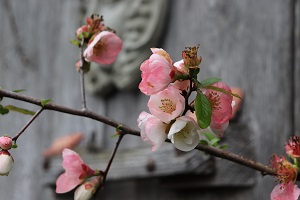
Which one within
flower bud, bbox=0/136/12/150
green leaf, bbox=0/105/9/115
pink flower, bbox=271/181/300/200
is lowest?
pink flower, bbox=271/181/300/200

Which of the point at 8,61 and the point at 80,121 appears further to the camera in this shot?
the point at 8,61

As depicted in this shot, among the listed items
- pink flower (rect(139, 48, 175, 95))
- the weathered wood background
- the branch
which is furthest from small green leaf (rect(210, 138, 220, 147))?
the weathered wood background

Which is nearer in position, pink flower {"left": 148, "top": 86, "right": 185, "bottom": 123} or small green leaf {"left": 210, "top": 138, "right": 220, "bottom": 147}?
pink flower {"left": 148, "top": 86, "right": 185, "bottom": 123}

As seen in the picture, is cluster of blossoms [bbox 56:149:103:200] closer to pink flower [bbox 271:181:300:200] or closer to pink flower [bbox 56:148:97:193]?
pink flower [bbox 56:148:97:193]

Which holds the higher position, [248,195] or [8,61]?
[8,61]

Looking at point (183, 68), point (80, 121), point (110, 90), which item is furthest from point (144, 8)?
point (183, 68)

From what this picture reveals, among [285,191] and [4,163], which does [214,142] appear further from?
Result: [4,163]

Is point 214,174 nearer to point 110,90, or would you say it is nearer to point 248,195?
point 248,195

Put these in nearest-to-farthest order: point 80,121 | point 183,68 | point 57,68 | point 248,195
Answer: point 183,68, point 248,195, point 80,121, point 57,68
